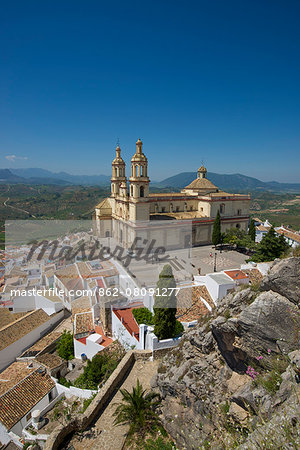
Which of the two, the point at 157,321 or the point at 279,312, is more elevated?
the point at 279,312

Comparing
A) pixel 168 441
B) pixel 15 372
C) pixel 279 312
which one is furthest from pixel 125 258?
pixel 279 312

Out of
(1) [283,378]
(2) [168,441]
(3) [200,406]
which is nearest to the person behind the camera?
(1) [283,378]

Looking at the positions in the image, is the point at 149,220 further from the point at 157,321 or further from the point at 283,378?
the point at 283,378

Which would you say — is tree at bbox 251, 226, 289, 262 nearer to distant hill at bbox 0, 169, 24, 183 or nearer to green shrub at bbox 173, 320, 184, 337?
green shrub at bbox 173, 320, 184, 337

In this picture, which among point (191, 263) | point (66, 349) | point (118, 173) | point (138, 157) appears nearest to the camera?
point (66, 349)

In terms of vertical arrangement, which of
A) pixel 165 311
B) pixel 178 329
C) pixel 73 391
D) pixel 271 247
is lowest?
pixel 73 391

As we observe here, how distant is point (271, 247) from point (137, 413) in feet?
41.9

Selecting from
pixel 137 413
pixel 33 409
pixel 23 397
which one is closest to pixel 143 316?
pixel 137 413

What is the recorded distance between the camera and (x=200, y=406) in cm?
529

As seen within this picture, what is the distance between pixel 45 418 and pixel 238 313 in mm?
8112

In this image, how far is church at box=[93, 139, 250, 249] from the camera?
2150 centimetres

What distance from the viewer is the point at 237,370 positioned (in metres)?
5.06

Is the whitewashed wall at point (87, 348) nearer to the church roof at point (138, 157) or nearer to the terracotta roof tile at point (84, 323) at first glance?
the terracotta roof tile at point (84, 323)

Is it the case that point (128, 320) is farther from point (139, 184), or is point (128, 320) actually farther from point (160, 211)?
point (160, 211)
